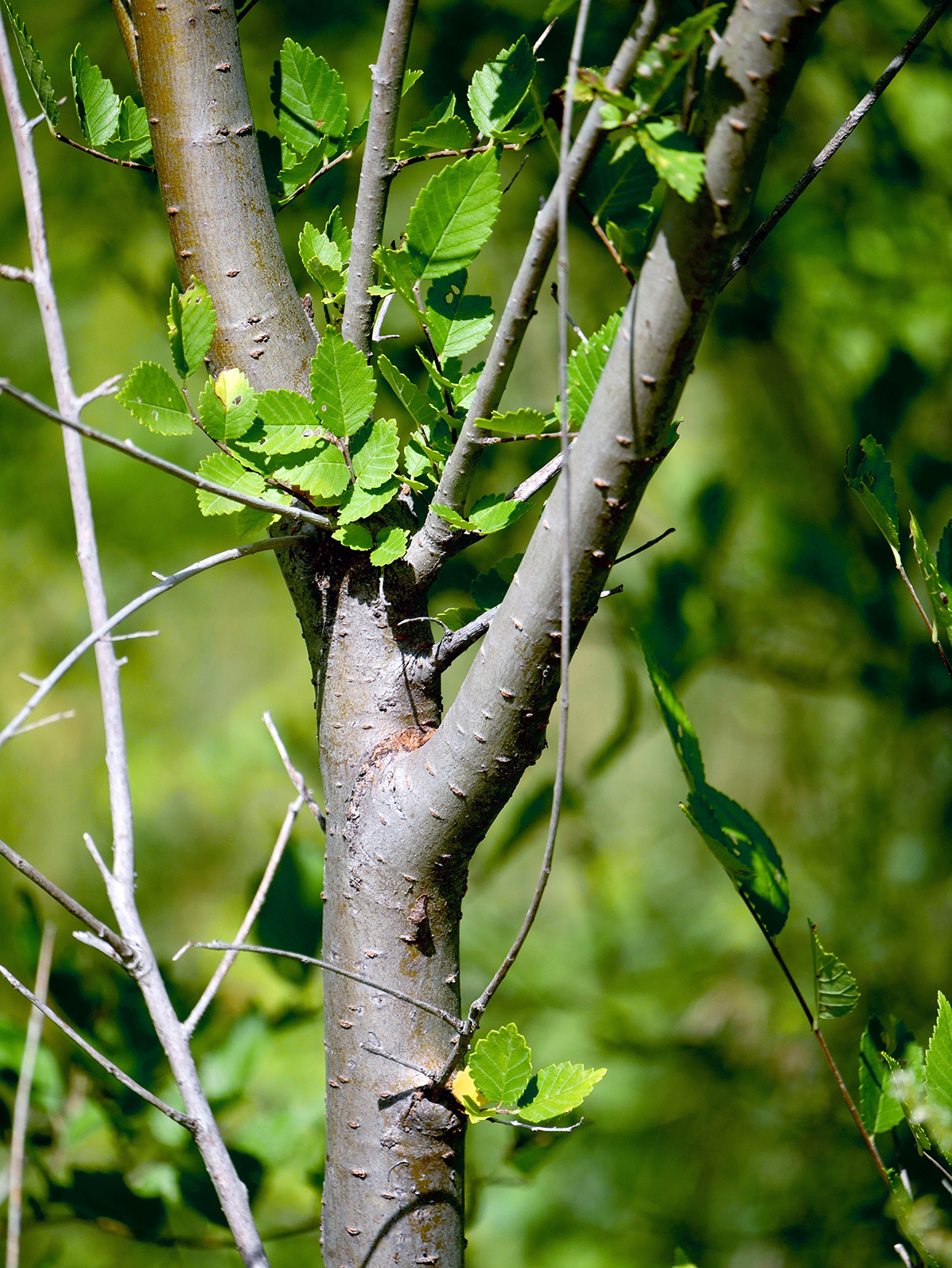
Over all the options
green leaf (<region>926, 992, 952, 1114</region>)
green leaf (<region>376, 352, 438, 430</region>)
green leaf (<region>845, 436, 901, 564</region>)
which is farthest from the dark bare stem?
green leaf (<region>926, 992, 952, 1114</region>)

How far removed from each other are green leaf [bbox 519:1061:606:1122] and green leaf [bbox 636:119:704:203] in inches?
10.5

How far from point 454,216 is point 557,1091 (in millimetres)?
292

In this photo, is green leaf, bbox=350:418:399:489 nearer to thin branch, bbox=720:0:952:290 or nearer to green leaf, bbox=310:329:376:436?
green leaf, bbox=310:329:376:436

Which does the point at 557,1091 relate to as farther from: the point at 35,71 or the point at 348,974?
the point at 35,71

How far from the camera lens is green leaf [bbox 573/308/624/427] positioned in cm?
25

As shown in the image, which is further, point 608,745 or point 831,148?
point 608,745

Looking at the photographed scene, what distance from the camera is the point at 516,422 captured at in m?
0.25

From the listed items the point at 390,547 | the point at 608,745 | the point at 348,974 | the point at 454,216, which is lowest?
the point at 608,745

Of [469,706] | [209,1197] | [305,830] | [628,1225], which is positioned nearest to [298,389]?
[469,706]

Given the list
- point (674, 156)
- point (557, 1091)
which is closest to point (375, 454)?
point (674, 156)

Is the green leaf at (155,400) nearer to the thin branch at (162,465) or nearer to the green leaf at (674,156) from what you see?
the thin branch at (162,465)

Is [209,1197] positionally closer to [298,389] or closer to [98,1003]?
[98,1003]

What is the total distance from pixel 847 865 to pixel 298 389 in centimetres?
52

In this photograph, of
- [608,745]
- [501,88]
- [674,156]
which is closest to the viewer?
[674,156]
